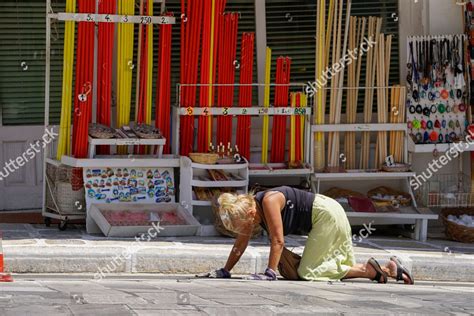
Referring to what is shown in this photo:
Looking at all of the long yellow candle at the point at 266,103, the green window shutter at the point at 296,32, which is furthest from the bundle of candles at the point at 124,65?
the green window shutter at the point at 296,32

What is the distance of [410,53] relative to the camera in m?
12.9

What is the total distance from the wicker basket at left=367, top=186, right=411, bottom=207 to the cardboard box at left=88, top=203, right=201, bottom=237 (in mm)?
2011

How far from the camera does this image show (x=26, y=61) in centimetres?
1262

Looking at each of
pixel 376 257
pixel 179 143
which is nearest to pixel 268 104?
pixel 179 143

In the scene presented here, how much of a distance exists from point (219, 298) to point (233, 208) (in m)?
1.23

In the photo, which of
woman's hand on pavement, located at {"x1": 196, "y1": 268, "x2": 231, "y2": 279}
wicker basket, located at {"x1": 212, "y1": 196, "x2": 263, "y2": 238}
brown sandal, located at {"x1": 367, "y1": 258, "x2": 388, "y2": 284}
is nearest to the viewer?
woman's hand on pavement, located at {"x1": 196, "y1": 268, "x2": 231, "y2": 279}

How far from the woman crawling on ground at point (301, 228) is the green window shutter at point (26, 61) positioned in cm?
358

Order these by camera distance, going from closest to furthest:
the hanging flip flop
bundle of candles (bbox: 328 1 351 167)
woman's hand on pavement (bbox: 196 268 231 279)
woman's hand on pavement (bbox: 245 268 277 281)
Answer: woman's hand on pavement (bbox: 245 268 277 281) → woman's hand on pavement (bbox: 196 268 231 279) → the hanging flip flop → bundle of candles (bbox: 328 1 351 167)

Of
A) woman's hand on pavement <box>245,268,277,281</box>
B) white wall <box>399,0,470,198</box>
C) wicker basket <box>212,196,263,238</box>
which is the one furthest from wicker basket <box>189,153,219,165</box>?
woman's hand on pavement <box>245,268,277,281</box>

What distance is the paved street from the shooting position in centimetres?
772

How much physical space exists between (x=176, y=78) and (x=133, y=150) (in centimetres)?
99

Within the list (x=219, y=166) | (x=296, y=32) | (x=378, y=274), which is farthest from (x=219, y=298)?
(x=296, y=32)

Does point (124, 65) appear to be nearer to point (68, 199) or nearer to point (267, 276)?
point (68, 199)

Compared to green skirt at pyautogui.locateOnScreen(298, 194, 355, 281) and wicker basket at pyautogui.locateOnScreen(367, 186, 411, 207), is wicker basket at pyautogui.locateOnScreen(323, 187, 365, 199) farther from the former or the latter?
green skirt at pyautogui.locateOnScreen(298, 194, 355, 281)
